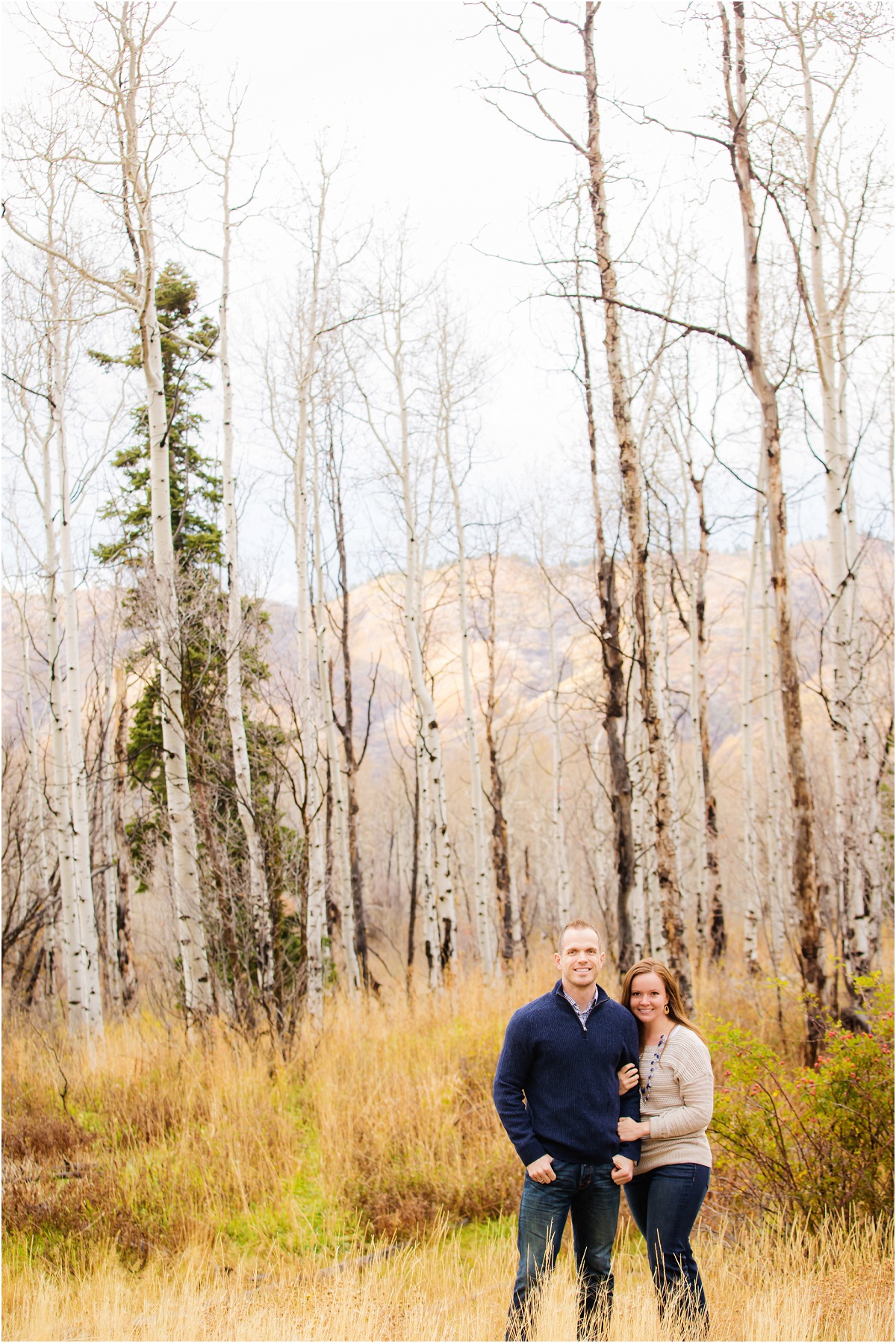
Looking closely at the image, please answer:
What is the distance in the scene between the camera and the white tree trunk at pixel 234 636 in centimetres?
848

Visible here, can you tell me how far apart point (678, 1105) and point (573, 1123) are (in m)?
0.43

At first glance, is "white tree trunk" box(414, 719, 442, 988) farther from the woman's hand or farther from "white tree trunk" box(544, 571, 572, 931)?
the woman's hand

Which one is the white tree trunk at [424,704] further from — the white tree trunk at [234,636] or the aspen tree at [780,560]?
the aspen tree at [780,560]

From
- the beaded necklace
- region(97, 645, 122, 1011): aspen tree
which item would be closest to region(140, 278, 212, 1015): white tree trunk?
the beaded necklace

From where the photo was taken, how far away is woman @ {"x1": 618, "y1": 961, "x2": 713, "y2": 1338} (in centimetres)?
325

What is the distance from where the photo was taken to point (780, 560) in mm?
6680

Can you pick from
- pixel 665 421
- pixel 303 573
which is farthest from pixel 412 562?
pixel 665 421

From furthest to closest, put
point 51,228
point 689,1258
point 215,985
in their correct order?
point 51,228, point 215,985, point 689,1258

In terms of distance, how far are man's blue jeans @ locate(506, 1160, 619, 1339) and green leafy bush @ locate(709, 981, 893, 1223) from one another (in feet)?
5.99

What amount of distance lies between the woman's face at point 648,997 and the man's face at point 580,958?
21 centimetres

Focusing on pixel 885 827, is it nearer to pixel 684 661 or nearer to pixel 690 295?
pixel 690 295

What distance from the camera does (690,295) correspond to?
12086mm

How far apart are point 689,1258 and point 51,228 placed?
37.3 feet

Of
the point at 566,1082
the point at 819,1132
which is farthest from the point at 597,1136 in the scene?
the point at 819,1132
